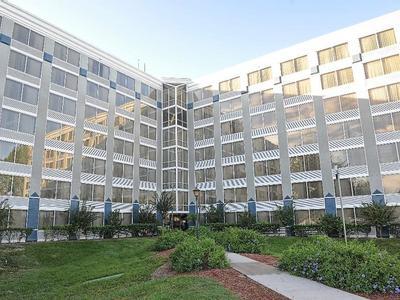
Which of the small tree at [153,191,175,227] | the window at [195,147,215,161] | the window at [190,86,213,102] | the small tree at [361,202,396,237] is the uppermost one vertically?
the window at [190,86,213,102]

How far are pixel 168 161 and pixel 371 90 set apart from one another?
26708mm

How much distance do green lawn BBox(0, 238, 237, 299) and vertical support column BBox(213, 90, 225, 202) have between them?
21629mm

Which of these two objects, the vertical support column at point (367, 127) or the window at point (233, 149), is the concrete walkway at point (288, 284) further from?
the window at point (233, 149)

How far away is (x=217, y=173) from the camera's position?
45.6 meters

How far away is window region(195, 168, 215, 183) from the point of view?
152ft

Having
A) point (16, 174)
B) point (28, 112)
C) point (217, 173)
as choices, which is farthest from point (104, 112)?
point (217, 173)

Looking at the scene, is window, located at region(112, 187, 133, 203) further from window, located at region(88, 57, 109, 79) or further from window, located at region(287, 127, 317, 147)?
window, located at region(287, 127, 317, 147)

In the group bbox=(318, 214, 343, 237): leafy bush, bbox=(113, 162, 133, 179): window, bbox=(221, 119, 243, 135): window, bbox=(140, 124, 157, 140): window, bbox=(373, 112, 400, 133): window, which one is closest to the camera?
bbox=(318, 214, 343, 237): leafy bush

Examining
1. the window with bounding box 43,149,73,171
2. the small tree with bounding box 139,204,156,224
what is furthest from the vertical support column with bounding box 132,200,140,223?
the window with bounding box 43,149,73,171

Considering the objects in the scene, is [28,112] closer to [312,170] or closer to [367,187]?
[312,170]

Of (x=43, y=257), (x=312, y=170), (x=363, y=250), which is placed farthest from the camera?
(x=312, y=170)

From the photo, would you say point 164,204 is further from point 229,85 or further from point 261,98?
point 229,85

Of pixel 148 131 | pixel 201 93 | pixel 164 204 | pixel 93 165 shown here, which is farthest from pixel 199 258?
pixel 201 93

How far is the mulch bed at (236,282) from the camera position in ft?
29.2
